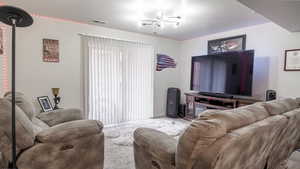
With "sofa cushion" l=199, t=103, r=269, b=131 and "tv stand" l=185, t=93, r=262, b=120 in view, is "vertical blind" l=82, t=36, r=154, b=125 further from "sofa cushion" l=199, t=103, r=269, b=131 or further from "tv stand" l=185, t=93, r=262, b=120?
"sofa cushion" l=199, t=103, r=269, b=131

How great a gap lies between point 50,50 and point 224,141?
3.39 m

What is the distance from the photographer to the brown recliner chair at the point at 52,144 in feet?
4.67

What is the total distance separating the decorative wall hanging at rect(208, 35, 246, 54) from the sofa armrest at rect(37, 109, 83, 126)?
331 centimetres

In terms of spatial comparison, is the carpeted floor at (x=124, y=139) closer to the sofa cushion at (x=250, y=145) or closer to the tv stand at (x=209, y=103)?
the tv stand at (x=209, y=103)

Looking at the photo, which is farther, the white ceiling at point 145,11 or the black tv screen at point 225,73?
the black tv screen at point 225,73

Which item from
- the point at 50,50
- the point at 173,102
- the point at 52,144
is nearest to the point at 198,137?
the point at 52,144

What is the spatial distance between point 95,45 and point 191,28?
2.08 meters

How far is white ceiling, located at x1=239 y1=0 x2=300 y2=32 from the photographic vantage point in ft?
6.02

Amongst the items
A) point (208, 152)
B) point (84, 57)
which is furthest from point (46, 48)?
point (208, 152)

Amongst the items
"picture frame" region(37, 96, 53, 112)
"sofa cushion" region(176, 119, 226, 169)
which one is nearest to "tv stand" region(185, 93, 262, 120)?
"sofa cushion" region(176, 119, 226, 169)

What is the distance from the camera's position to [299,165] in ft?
7.46

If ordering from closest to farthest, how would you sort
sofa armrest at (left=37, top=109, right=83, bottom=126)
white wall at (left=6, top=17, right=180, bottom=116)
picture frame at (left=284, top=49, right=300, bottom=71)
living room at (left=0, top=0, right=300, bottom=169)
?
sofa armrest at (left=37, top=109, right=83, bottom=126) → living room at (left=0, top=0, right=300, bottom=169) → picture frame at (left=284, top=49, right=300, bottom=71) → white wall at (left=6, top=17, right=180, bottom=116)

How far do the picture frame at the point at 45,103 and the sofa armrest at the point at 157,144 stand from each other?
2228 mm

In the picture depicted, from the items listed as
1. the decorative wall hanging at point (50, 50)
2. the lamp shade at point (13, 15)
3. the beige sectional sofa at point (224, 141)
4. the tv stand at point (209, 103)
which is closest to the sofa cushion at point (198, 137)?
the beige sectional sofa at point (224, 141)
